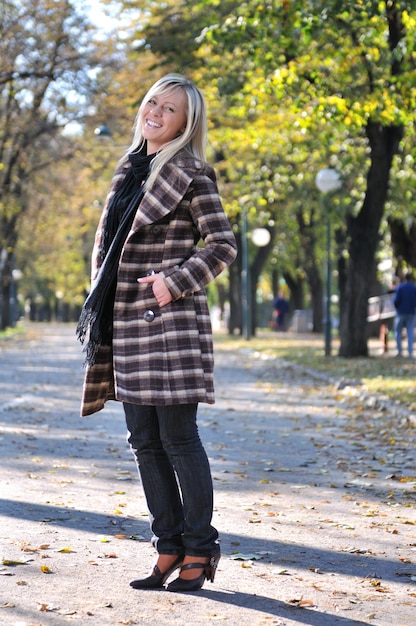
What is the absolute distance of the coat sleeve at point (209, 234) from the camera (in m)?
4.79

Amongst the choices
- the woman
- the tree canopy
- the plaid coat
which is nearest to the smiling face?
the woman

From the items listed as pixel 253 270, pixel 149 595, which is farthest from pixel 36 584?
pixel 253 270

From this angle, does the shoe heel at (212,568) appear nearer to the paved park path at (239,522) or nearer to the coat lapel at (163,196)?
the paved park path at (239,522)

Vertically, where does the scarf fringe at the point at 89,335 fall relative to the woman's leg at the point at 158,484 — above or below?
above

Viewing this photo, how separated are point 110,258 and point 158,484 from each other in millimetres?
936

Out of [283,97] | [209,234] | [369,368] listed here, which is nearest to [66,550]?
[209,234]

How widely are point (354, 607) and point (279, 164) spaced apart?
85.1 ft

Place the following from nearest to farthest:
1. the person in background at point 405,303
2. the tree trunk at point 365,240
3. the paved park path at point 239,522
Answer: the paved park path at point 239,522 → the tree trunk at point 365,240 → the person in background at point 405,303

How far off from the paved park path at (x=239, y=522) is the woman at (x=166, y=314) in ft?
1.06

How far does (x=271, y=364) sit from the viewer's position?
84.5 ft

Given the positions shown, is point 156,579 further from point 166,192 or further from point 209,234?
point 166,192

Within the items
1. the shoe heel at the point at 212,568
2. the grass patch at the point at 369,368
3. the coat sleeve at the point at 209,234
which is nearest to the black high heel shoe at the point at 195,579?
the shoe heel at the point at 212,568

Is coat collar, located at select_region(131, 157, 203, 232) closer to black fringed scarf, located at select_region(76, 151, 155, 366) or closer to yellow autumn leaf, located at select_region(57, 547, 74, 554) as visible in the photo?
black fringed scarf, located at select_region(76, 151, 155, 366)

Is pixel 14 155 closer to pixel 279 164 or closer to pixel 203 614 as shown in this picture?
pixel 279 164
